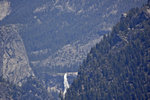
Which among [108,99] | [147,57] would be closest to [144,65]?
[147,57]

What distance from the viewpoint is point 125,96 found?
194750 mm

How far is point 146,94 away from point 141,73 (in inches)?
405

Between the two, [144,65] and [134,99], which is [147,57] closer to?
[144,65]

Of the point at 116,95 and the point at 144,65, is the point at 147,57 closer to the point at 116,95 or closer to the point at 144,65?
the point at 144,65

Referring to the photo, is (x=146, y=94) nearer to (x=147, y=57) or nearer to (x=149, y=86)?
(x=149, y=86)

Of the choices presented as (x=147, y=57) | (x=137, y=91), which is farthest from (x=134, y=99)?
(x=147, y=57)

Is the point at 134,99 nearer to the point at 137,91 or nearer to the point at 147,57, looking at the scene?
the point at 137,91

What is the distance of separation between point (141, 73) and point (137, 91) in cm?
692

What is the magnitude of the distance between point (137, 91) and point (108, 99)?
11.5m

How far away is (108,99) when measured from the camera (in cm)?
19988

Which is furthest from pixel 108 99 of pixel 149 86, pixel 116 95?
pixel 149 86

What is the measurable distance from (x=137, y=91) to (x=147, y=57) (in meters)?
12.9

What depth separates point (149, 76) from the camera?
19400cm

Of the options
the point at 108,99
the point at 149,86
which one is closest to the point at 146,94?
the point at 149,86
